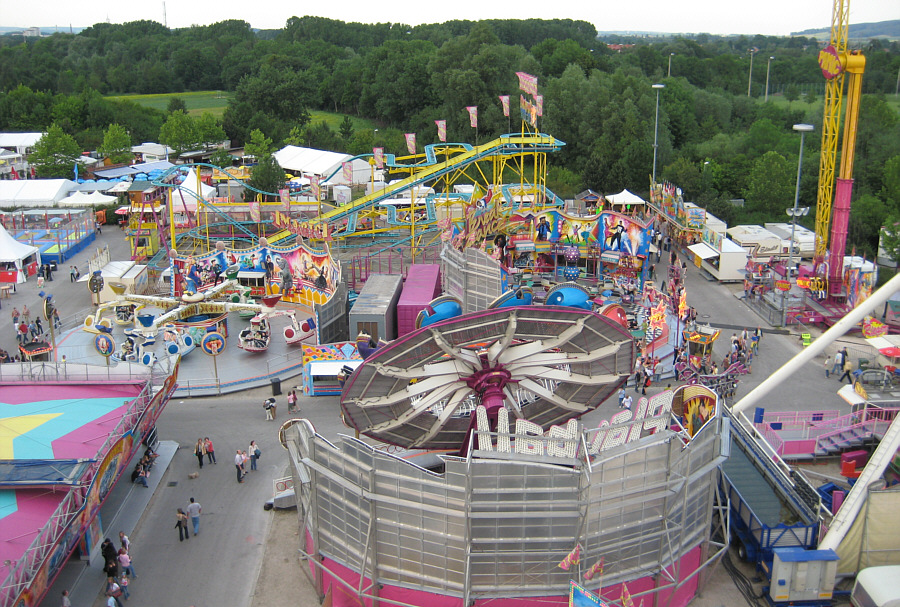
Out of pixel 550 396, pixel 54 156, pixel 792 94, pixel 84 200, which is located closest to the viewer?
pixel 550 396

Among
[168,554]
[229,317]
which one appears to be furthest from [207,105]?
[168,554]

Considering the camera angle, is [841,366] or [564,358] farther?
[841,366]

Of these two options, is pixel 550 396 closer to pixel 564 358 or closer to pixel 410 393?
pixel 564 358

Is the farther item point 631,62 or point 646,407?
A: point 631,62

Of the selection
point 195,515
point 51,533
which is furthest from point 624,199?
point 51,533

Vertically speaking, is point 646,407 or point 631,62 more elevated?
point 631,62

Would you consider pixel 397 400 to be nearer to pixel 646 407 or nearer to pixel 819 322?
pixel 646 407

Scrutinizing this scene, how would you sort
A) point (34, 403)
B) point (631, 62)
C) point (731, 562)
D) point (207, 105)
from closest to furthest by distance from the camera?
1. point (731, 562)
2. point (34, 403)
3. point (631, 62)
4. point (207, 105)
